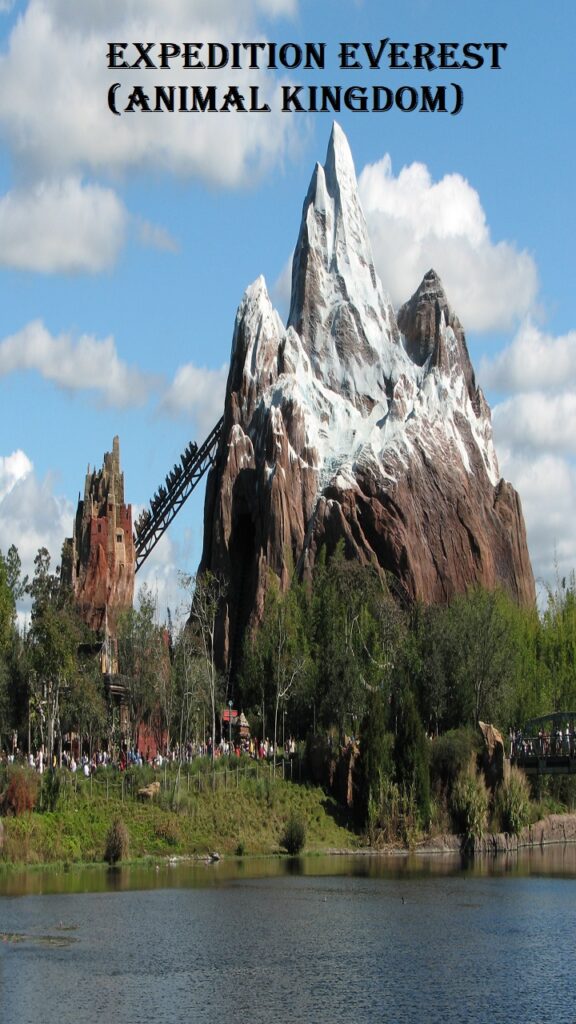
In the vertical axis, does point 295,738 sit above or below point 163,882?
above

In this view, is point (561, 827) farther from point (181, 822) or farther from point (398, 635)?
point (181, 822)

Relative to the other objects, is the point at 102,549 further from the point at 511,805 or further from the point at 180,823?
the point at 180,823

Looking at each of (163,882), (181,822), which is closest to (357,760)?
(181,822)

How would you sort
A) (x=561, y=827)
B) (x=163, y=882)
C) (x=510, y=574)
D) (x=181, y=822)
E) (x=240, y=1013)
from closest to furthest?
(x=240, y=1013) → (x=163, y=882) → (x=181, y=822) → (x=561, y=827) → (x=510, y=574)

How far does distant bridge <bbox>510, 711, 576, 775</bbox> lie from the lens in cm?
7688

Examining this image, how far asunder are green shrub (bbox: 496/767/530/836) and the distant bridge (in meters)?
3.80

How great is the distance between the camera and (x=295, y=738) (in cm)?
8462

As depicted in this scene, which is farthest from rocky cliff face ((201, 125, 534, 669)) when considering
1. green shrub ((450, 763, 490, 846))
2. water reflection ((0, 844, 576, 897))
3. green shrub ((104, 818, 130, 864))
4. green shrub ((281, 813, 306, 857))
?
green shrub ((104, 818, 130, 864))

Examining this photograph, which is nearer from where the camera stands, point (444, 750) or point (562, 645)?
point (444, 750)

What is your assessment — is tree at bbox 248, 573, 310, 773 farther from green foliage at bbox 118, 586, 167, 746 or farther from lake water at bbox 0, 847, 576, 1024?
lake water at bbox 0, 847, 576, 1024

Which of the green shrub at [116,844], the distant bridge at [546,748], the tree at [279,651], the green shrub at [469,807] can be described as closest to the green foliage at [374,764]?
the green shrub at [469,807]

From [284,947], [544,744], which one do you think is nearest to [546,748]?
[544,744]

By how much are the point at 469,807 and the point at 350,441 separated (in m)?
43.7

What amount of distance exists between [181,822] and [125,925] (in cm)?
2181
